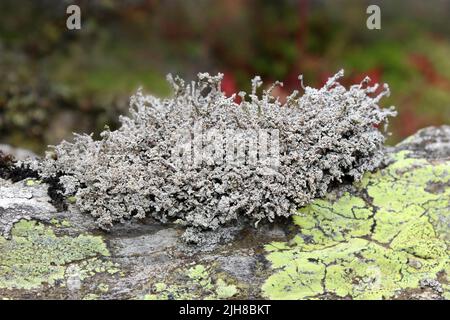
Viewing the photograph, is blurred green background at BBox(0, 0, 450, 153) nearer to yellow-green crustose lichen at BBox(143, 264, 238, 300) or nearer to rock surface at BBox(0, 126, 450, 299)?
rock surface at BBox(0, 126, 450, 299)

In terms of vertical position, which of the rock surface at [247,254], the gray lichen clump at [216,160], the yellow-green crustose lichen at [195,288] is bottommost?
the yellow-green crustose lichen at [195,288]

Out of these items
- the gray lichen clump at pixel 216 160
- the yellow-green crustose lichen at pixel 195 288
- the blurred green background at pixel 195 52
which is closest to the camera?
the yellow-green crustose lichen at pixel 195 288

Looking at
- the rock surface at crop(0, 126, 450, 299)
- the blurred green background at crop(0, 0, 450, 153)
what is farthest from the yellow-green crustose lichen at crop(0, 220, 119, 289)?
the blurred green background at crop(0, 0, 450, 153)

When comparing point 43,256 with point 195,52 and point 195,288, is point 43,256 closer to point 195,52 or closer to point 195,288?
point 195,288

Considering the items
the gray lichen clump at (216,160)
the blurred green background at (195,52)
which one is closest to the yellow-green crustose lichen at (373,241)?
the gray lichen clump at (216,160)

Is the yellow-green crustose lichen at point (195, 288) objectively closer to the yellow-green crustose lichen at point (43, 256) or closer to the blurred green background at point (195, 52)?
the yellow-green crustose lichen at point (43, 256)

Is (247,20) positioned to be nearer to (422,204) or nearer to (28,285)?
(422,204)
